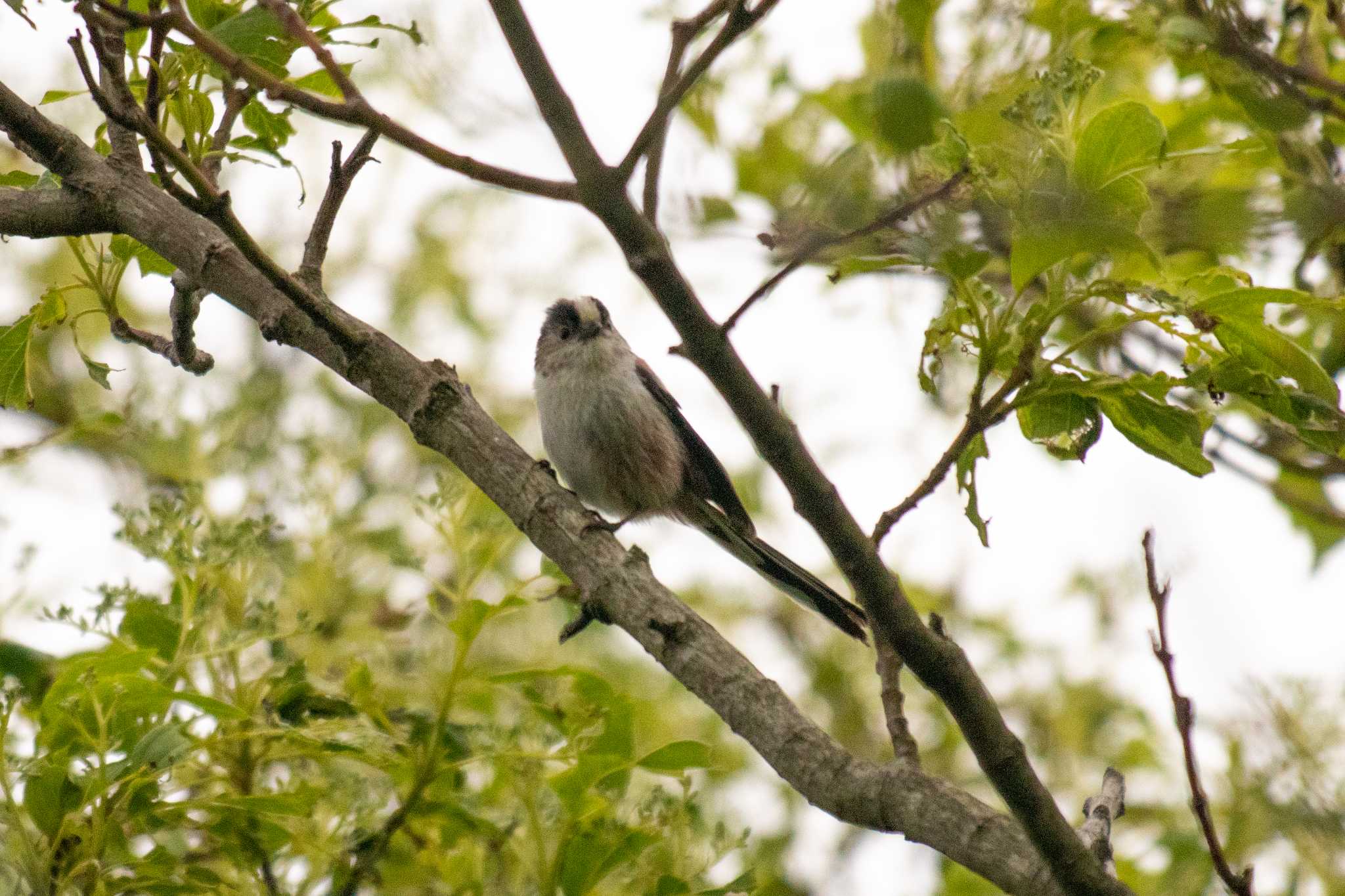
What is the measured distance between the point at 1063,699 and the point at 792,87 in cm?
310

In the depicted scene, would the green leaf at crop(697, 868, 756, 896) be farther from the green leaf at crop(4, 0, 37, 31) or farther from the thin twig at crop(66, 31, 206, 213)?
the green leaf at crop(4, 0, 37, 31)

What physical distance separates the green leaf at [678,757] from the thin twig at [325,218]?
46.6 inches

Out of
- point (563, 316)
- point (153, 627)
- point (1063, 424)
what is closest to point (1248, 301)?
point (1063, 424)

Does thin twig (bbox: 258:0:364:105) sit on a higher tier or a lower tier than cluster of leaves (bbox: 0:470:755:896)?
higher

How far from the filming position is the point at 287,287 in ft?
7.98

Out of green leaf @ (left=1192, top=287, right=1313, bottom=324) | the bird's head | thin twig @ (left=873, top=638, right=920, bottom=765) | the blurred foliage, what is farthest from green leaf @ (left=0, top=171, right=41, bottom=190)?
the bird's head

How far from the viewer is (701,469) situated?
5707mm

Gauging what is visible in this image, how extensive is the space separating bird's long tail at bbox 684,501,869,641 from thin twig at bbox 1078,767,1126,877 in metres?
1.39

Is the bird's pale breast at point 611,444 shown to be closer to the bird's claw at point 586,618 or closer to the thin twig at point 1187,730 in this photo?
the bird's claw at point 586,618

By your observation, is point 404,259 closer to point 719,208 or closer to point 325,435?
point 325,435

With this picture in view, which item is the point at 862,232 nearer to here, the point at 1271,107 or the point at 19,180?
the point at 1271,107

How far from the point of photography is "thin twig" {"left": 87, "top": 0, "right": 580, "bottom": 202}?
5.94ft

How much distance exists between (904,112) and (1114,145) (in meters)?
0.37

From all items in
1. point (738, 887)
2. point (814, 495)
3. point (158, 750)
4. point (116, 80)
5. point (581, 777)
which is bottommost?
point (738, 887)
